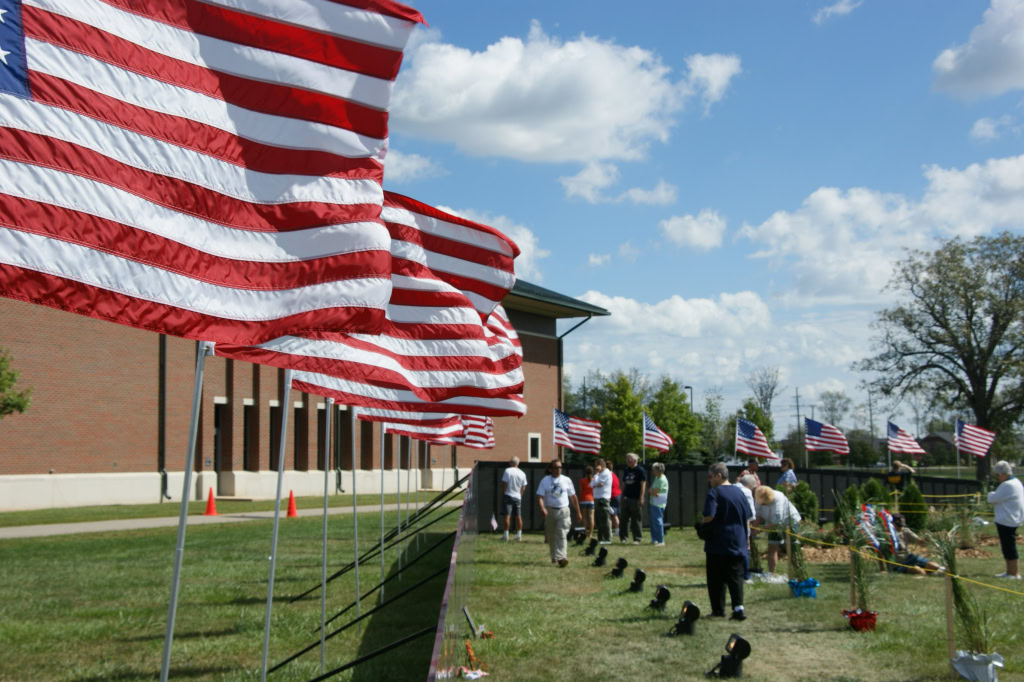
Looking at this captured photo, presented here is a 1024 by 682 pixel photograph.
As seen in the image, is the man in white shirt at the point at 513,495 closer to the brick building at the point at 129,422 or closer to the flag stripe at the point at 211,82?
the brick building at the point at 129,422

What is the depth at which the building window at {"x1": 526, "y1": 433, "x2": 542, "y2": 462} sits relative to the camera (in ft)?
199

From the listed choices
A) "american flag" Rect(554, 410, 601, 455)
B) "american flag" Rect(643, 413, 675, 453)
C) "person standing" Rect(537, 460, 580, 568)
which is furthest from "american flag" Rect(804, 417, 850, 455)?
"person standing" Rect(537, 460, 580, 568)

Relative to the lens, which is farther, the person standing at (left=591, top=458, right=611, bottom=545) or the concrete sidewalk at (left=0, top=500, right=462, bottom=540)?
the concrete sidewalk at (left=0, top=500, right=462, bottom=540)

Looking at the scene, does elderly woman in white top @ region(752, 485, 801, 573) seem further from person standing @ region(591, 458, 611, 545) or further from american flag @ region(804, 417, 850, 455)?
american flag @ region(804, 417, 850, 455)

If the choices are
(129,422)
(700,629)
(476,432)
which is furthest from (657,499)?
(129,422)

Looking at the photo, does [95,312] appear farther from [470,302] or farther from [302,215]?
[470,302]

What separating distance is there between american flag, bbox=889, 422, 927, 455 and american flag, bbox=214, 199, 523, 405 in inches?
1169

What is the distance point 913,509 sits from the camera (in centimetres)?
2089

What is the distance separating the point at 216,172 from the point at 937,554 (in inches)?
322

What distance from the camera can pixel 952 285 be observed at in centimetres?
6034

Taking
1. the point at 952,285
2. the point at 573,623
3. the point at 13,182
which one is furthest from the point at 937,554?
the point at 952,285

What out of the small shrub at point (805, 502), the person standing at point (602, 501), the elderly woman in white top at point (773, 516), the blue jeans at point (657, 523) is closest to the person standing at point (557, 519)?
the person standing at point (602, 501)

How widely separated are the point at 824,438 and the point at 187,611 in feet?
91.0

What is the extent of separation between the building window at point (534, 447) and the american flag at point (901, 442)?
87.5ft
